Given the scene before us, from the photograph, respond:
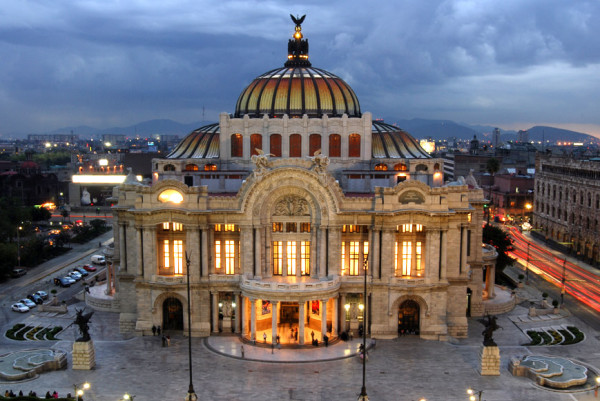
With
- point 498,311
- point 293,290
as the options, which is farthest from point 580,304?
point 293,290

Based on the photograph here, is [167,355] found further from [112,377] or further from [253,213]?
[253,213]

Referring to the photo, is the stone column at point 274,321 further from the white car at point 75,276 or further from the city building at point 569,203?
the city building at point 569,203

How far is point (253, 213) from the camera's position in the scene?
66812 mm

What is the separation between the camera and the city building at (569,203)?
108 meters

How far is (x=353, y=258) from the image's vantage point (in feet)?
226

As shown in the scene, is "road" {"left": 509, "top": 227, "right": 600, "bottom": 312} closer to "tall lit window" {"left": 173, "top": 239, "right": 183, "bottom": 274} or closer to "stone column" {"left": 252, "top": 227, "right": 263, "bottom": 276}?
"stone column" {"left": 252, "top": 227, "right": 263, "bottom": 276}

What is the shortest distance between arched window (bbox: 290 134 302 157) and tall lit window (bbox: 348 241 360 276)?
20.1 meters

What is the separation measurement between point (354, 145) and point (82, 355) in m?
45.0

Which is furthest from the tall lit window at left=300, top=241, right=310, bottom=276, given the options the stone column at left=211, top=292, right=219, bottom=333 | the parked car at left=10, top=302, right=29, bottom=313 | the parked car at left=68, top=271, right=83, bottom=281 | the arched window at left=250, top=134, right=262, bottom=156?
the parked car at left=68, top=271, right=83, bottom=281

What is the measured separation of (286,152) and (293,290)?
25070 mm

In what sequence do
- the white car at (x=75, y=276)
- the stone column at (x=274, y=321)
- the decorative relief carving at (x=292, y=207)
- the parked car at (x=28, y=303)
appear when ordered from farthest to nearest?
the white car at (x=75, y=276) → the parked car at (x=28, y=303) → the decorative relief carving at (x=292, y=207) → the stone column at (x=274, y=321)

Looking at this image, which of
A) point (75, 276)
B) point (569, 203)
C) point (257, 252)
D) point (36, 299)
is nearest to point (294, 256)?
point (257, 252)

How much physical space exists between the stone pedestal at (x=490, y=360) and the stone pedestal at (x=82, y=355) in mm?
37861

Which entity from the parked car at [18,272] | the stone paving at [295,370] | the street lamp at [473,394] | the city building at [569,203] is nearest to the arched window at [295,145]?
the stone paving at [295,370]
